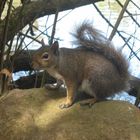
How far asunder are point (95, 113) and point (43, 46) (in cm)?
53

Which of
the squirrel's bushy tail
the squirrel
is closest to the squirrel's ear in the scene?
the squirrel

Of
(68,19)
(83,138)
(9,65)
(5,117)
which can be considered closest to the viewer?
(83,138)

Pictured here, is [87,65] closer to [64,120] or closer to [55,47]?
[55,47]

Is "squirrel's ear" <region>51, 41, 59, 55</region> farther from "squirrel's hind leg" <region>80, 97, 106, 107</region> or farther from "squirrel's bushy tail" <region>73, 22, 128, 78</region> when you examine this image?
"squirrel's hind leg" <region>80, 97, 106, 107</region>

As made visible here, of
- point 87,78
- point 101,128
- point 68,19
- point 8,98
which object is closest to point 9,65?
point 8,98

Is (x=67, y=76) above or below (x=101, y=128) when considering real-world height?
above

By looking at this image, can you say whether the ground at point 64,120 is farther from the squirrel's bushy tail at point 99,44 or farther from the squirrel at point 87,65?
the squirrel's bushy tail at point 99,44

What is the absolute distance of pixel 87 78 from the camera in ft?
9.83

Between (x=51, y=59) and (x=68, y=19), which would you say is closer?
(x=51, y=59)

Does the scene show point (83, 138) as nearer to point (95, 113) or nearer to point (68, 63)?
point (95, 113)

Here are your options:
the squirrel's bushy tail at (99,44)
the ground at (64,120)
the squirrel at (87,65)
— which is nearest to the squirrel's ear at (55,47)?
the squirrel at (87,65)

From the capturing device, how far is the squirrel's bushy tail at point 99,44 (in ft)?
10.1

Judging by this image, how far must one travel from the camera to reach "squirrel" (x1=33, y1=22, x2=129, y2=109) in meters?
2.98

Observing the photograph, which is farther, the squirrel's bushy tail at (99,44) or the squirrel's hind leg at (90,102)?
the squirrel's bushy tail at (99,44)
